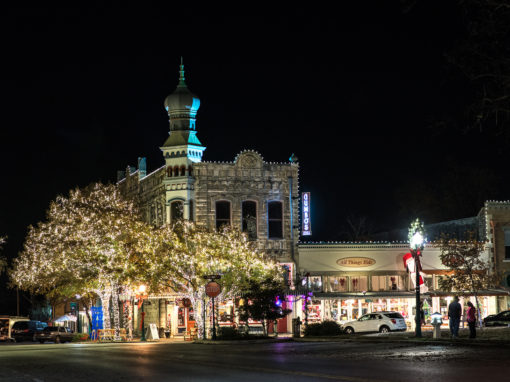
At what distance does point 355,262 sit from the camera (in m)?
53.3

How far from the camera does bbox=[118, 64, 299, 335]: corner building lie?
2048 inches

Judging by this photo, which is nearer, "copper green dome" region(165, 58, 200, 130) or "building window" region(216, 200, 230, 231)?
"building window" region(216, 200, 230, 231)

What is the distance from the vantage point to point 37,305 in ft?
312

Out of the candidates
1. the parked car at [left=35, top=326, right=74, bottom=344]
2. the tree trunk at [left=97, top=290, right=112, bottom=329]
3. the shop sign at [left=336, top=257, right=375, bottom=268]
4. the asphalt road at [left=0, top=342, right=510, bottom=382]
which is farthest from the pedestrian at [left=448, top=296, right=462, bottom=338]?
the parked car at [left=35, top=326, right=74, bottom=344]

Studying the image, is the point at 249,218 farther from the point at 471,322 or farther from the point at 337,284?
the point at 471,322

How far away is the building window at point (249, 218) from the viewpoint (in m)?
52.7

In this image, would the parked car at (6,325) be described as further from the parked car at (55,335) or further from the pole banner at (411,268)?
the pole banner at (411,268)

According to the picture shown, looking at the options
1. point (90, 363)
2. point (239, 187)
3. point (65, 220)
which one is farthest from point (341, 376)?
point (65, 220)

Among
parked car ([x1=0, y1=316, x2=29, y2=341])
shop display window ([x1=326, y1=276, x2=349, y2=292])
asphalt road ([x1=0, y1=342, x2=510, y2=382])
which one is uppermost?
shop display window ([x1=326, y1=276, x2=349, y2=292])

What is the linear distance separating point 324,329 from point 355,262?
524 inches

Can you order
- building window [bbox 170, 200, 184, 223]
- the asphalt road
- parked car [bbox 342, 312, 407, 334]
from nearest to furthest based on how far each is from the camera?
the asphalt road, parked car [bbox 342, 312, 407, 334], building window [bbox 170, 200, 184, 223]

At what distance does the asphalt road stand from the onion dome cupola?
24914mm

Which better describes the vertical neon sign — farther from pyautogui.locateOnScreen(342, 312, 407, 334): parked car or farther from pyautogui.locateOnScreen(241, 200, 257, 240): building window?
pyautogui.locateOnScreen(342, 312, 407, 334): parked car

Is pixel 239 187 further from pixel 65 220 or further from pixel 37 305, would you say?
pixel 37 305
